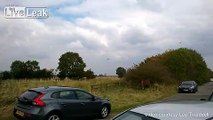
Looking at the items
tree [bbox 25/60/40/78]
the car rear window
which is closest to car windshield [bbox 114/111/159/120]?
the car rear window

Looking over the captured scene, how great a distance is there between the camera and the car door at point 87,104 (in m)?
14.0

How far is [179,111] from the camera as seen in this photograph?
428 centimetres

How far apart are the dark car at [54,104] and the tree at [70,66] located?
3335 inches

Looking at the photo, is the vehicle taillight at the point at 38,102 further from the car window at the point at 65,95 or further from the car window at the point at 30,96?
the car window at the point at 65,95

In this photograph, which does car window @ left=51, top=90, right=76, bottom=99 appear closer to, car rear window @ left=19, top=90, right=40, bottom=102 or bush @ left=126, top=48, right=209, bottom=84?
car rear window @ left=19, top=90, right=40, bottom=102

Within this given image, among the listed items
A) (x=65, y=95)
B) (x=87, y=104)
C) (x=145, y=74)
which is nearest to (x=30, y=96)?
(x=65, y=95)

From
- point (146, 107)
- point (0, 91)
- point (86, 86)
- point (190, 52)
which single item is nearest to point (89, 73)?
point (190, 52)

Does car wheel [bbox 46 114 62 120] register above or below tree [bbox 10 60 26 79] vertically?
below

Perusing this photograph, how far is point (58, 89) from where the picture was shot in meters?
13.4

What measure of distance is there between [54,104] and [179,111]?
8973 mm

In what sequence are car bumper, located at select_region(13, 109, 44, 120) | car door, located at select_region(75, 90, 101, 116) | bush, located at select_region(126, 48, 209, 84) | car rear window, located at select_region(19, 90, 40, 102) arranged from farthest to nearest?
bush, located at select_region(126, 48, 209, 84)
car door, located at select_region(75, 90, 101, 116)
car rear window, located at select_region(19, 90, 40, 102)
car bumper, located at select_region(13, 109, 44, 120)

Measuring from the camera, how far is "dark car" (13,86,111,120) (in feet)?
40.6

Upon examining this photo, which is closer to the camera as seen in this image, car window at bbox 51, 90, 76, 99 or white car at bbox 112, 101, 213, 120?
white car at bbox 112, 101, 213, 120

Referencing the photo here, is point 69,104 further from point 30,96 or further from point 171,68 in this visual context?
point 171,68
